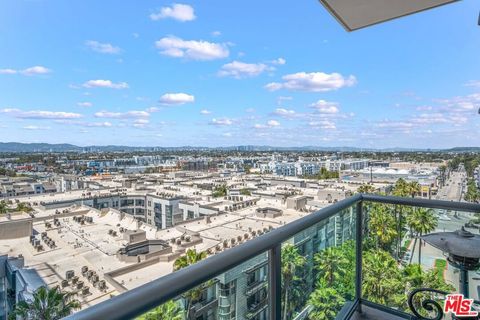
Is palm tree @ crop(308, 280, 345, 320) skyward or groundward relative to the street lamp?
groundward

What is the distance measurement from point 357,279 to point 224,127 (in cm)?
4650

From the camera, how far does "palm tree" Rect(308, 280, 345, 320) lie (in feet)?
5.32

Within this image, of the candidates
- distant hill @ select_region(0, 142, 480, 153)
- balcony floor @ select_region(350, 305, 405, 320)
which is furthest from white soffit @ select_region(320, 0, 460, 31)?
distant hill @ select_region(0, 142, 480, 153)

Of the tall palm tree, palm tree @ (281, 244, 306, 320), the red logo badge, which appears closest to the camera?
palm tree @ (281, 244, 306, 320)

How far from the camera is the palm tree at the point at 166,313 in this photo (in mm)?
630

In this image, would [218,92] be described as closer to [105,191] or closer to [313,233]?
[105,191]

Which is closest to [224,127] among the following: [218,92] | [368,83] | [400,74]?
[218,92]

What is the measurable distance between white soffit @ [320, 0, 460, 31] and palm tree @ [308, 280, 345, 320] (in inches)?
63.7

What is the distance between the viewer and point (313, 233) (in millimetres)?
1505

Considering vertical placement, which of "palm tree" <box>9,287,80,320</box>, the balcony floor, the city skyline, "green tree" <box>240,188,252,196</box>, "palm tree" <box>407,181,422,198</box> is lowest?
"green tree" <box>240,188,252,196</box>

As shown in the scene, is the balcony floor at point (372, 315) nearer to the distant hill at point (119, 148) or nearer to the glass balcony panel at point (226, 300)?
the glass balcony panel at point (226, 300)

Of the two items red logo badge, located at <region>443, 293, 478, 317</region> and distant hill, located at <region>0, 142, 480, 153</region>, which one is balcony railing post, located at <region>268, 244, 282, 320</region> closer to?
red logo badge, located at <region>443, 293, 478, 317</region>

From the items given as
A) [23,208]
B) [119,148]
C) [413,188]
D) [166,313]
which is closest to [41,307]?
[166,313]

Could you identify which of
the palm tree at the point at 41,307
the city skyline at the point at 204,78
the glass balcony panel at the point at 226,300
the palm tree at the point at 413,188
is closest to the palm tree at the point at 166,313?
the glass balcony panel at the point at 226,300
